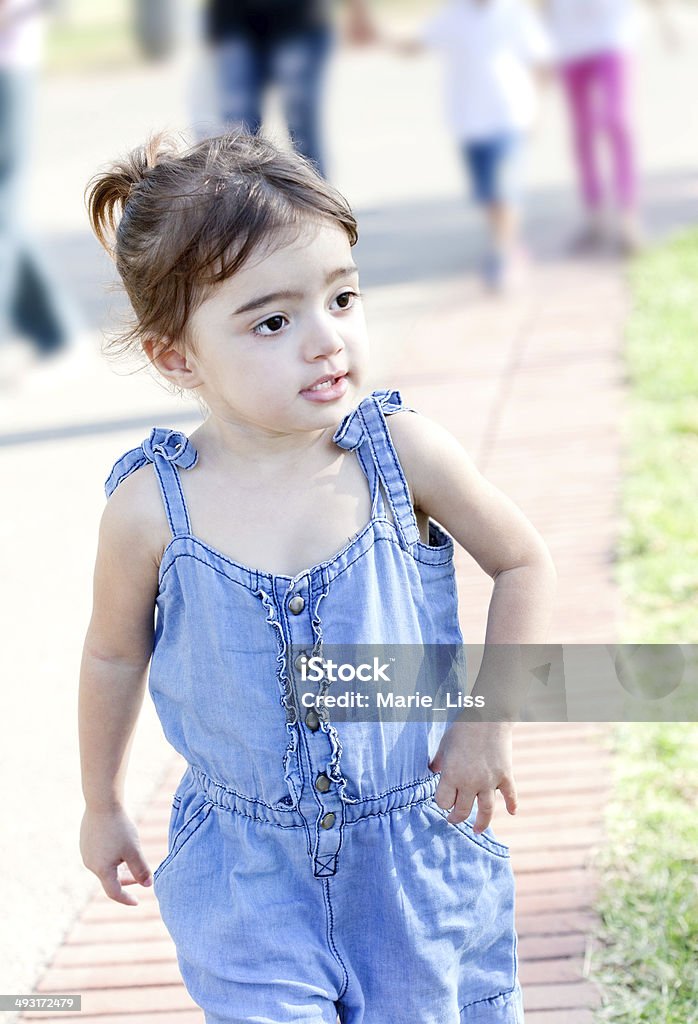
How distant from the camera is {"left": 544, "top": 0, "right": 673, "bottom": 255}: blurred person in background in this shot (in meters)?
7.50

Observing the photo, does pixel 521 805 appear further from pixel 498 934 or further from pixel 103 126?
pixel 103 126

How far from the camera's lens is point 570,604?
3.54 metres

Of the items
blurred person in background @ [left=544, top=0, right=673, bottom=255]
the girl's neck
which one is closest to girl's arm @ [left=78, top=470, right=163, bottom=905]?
the girl's neck

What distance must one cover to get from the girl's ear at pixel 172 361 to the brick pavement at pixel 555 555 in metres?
1.02

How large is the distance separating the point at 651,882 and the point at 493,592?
838 millimetres

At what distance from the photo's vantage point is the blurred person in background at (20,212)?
19.5ft

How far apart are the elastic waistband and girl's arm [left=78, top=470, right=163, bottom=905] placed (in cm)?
14

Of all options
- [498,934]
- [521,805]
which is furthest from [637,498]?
[498,934]

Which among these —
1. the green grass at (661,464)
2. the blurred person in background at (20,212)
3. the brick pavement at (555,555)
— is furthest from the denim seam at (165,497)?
the blurred person in background at (20,212)

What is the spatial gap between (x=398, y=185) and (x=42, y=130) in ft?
16.9

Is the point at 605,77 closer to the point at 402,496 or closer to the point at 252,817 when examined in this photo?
the point at 402,496

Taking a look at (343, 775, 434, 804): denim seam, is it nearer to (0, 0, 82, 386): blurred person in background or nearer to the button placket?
the button placket

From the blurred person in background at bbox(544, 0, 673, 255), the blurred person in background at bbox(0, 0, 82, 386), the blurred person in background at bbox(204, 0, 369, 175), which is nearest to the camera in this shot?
the blurred person in background at bbox(0, 0, 82, 386)

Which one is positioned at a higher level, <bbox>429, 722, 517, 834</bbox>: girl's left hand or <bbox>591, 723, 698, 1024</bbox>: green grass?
<bbox>429, 722, 517, 834</bbox>: girl's left hand
